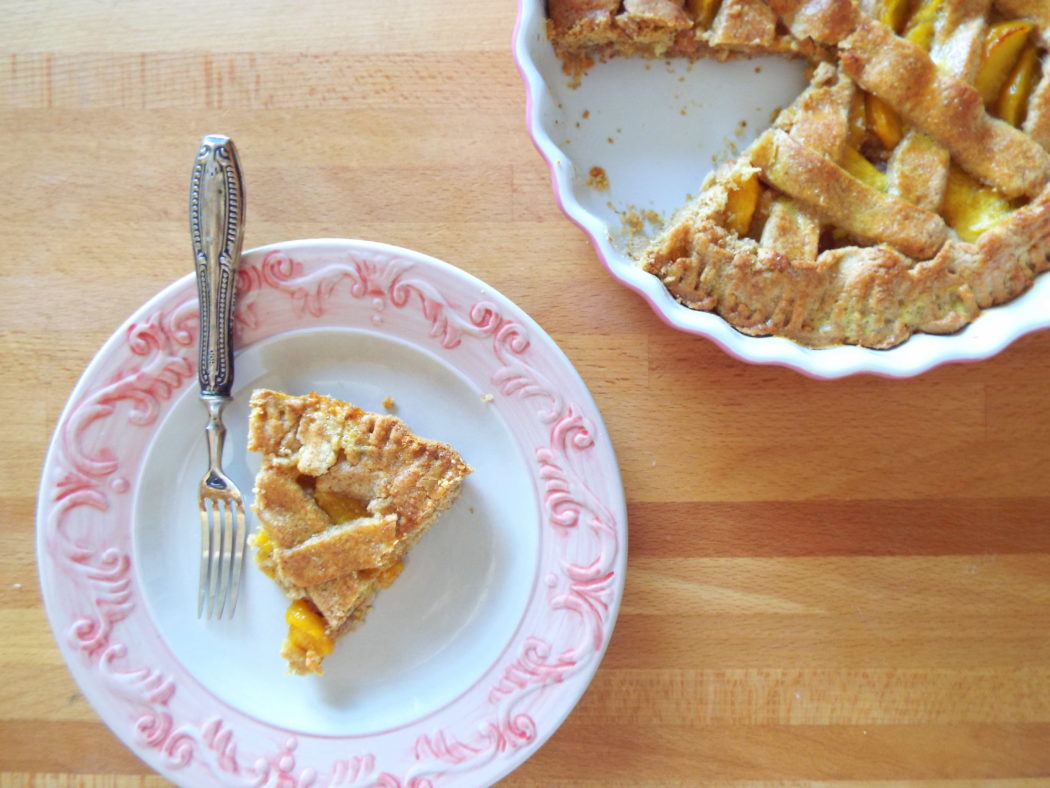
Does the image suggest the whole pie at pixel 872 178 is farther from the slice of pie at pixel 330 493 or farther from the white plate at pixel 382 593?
the slice of pie at pixel 330 493

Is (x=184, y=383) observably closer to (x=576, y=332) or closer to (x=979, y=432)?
(x=576, y=332)

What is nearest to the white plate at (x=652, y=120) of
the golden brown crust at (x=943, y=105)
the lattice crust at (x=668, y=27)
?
the lattice crust at (x=668, y=27)

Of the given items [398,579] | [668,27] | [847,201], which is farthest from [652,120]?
[398,579]

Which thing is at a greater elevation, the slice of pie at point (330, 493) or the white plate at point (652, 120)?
the white plate at point (652, 120)

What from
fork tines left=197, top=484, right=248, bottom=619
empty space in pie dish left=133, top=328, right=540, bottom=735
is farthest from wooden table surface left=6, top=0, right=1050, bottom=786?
fork tines left=197, top=484, right=248, bottom=619

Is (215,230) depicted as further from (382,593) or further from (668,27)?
(668,27)


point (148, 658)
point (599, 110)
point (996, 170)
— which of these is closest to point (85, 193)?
point (148, 658)
